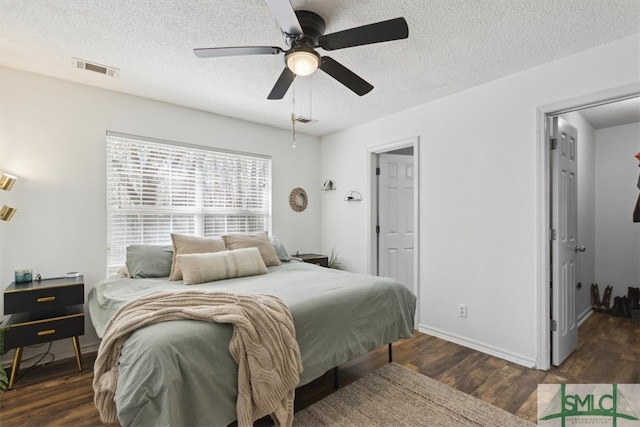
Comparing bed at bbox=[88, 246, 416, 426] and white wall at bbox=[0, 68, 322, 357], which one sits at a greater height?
white wall at bbox=[0, 68, 322, 357]

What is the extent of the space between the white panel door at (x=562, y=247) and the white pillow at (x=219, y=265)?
2582 mm

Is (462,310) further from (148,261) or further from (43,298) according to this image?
(43,298)

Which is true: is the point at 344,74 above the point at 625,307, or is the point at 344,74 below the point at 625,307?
above

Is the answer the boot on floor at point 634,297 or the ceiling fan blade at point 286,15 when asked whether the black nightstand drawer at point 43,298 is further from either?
the boot on floor at point 634,297

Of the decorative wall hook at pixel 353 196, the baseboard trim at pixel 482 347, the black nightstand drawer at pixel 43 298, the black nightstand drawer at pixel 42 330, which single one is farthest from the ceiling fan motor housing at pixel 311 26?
the baseboard trim at pixel 482 347

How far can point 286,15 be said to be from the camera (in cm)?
155

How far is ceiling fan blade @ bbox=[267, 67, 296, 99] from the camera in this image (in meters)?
2.07

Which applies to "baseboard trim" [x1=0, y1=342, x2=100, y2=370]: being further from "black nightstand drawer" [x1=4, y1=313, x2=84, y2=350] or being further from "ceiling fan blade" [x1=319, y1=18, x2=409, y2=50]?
"ceiling fan blade" [x1=319, y1=18, x2=409, y2=50]

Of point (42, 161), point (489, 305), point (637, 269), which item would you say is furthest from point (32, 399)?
point (637, 269)

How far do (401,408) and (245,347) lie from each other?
1189 millimetres

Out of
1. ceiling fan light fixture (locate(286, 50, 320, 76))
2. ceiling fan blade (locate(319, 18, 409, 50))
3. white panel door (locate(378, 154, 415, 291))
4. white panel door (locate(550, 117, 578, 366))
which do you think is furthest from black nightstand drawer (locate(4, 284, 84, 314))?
white panel door (locate(550, 117, 578, 366))

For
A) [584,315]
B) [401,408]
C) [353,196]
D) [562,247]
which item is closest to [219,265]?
[401,408]

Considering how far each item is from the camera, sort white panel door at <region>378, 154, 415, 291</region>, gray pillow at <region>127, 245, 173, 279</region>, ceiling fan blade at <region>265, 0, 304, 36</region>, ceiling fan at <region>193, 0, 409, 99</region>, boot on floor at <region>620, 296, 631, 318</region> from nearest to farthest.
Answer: ceiling fan blade at <region>265, 0, 304, 36</region> < ceiling fan at <region>193, 0, 409, 99</region> < gray pillow at <region>127, 245, 173, 279</region> < boot on floor at <region>620, 296, 631, 318</region> < white panel door at <region>378, 154, 415, 291</region>

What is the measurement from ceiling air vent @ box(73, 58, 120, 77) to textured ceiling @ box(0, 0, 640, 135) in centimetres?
6
